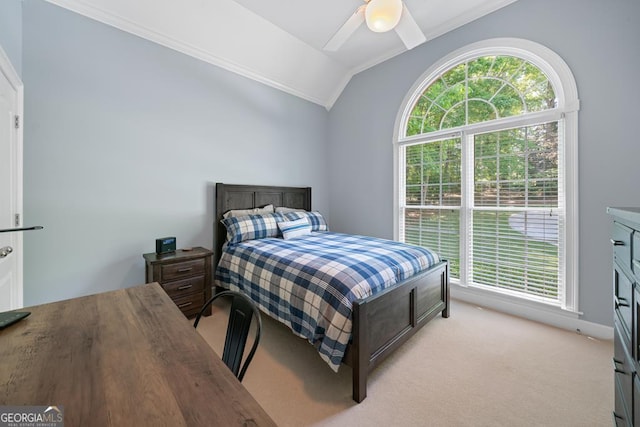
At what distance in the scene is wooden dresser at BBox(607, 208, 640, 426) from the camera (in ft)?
3.00

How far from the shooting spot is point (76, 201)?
7.83ft

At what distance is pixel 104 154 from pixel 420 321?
3386 mm

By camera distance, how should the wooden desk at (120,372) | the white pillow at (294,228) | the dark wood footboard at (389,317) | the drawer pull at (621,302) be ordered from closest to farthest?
the wooden desk at (120,372) < the drawer pull at (621,302) < the dark wood footboard at (389,317) < the white pillow at (294,228)

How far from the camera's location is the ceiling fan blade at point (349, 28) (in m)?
2.11

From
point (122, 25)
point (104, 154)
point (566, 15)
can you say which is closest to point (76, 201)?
point (104, 154)

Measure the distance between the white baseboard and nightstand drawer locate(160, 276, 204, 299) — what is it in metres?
3.00

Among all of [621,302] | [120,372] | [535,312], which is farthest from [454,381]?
[120,372]

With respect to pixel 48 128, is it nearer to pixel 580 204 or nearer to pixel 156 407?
pixel 156 407

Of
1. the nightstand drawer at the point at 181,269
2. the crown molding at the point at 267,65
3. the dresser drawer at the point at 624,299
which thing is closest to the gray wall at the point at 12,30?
the crown molding at the point at 267,65

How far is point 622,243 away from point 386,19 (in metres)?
1.95

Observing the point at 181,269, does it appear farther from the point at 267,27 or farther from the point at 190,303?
the point at 267,27

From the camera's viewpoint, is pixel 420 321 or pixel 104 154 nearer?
pixel 420 321

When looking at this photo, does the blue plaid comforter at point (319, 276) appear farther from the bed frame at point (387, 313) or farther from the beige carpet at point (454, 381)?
the beige carpet at point (454, 381)

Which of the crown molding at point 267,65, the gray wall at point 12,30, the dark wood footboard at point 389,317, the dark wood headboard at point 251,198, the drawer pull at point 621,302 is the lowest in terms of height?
the dark wood footboard at point 389,317
